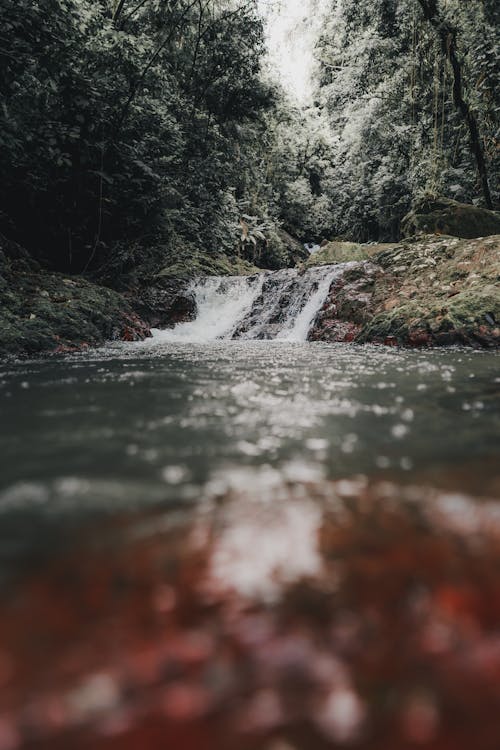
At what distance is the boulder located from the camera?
11.1 meters

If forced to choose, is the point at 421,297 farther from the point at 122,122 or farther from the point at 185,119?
the point at 185,119

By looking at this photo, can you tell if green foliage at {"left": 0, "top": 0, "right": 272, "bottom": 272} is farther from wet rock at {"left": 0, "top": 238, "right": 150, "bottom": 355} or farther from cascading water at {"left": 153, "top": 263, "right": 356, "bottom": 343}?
cascading water at {"left": 153, "top": 263, "right": 356, "bottom": 343}

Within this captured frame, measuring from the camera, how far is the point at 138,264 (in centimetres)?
1298

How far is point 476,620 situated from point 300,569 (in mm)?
352

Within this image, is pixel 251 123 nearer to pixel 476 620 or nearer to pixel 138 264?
pixel 138 264

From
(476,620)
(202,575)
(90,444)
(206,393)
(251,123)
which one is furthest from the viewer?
(251,123)

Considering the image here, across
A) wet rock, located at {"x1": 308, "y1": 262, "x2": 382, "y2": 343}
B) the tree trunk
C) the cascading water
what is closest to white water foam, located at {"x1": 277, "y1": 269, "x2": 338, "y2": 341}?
the cascading water

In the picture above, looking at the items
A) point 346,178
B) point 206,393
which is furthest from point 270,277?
point 346,178

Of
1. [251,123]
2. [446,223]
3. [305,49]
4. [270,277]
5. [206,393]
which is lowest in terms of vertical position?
[206,393]

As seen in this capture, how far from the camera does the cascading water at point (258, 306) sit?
33.3 ft

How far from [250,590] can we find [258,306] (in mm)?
10909

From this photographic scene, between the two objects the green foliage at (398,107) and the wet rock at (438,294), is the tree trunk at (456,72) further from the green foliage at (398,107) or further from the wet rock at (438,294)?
the wet rock at (438,294)

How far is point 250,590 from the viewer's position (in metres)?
0.90

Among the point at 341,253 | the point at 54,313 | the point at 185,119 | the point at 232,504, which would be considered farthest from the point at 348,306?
the point at 232,504
